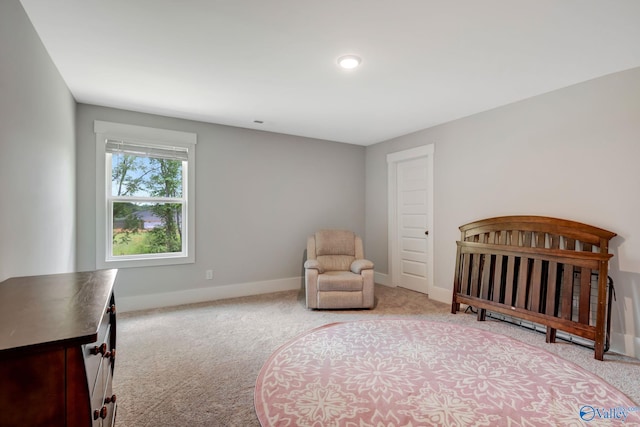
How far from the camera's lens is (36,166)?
210cm

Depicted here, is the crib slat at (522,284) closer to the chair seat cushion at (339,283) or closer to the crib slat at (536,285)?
the crib slat at (536,285)

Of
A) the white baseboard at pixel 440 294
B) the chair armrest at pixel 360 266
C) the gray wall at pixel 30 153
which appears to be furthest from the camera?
the white baseboard at pixel 440 294

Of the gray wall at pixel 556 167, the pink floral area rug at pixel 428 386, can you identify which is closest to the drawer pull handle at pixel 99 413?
the pink floral area rug at pixel 428 386

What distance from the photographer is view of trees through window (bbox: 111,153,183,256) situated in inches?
144

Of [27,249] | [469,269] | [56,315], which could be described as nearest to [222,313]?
[27,249]

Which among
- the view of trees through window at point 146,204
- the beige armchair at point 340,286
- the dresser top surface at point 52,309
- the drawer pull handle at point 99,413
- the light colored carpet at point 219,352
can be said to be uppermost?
the view of trees through window at point 146,204

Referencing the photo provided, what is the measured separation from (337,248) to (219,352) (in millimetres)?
2253

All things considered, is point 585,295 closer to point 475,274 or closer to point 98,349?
point 475,274

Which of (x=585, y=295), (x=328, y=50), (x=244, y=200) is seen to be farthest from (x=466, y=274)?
(x=244, y=200)

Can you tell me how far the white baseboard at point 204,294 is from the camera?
364 cm

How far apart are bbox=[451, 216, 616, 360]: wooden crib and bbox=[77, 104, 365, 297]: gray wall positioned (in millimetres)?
2218

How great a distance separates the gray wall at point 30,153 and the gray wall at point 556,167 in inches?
159

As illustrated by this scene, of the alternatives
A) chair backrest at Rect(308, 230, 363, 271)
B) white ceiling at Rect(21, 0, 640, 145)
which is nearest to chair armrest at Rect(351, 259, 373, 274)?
chair backrest at Rect(308, 230, 363, 271)

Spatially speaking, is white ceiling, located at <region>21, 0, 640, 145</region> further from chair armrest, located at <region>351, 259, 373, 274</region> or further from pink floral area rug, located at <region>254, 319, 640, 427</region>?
pink floral area rug, located at <region>254, 319, 640, 427</region>
